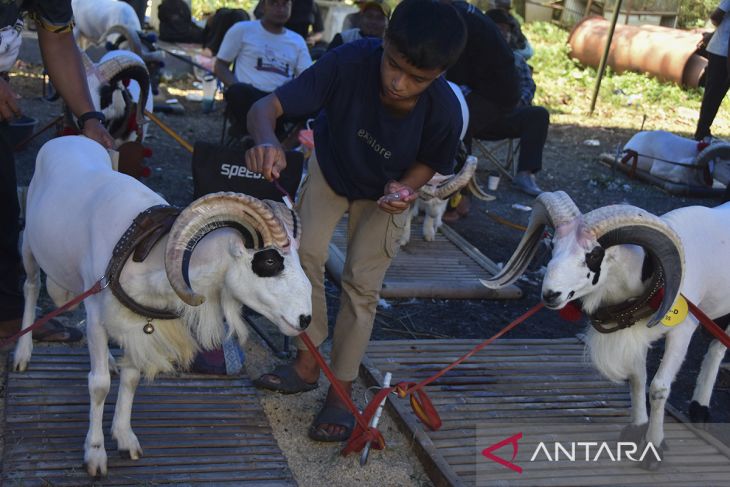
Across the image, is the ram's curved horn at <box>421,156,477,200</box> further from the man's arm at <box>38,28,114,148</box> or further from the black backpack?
the black backpack

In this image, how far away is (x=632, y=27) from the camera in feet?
54.9

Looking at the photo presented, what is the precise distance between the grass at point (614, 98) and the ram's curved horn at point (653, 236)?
9.81 m

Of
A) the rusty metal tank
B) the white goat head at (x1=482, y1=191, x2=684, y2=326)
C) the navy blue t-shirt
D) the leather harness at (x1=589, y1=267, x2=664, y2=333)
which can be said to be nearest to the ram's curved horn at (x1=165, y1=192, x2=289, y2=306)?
the navy blue t-shirt

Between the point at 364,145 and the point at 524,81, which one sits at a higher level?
the point at 364,145

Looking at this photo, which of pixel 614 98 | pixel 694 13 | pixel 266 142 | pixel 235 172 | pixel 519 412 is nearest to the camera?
pixel 266 142

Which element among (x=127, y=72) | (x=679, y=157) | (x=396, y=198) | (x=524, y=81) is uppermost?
(x=396, y=198)

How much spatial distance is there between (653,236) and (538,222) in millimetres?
595

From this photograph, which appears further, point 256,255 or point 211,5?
point 211,5

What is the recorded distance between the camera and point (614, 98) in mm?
14922

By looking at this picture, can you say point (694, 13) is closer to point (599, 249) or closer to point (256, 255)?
point (599, 249)

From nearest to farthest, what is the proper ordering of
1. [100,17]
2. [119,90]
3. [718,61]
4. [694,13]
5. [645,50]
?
[119,90] → [718,61] → [100,17] → [645,50] → [694,13]

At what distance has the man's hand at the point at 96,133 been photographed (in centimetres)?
395

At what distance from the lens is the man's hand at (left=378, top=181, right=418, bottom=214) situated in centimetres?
337

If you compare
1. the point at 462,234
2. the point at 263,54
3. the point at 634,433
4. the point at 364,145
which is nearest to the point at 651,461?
the point at 634,433
